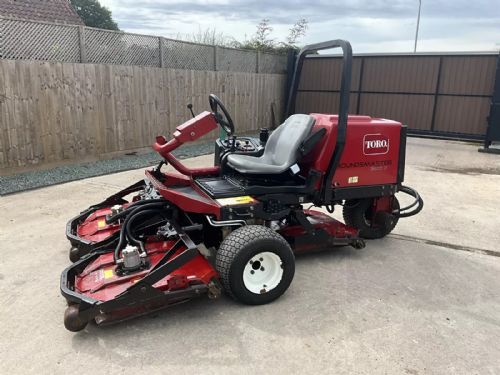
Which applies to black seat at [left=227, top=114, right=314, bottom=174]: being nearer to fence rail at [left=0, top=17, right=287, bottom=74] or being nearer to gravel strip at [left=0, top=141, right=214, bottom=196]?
gravel strip at [left=0, top=141, right=214, bottom=196]

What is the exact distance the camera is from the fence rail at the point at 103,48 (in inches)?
239

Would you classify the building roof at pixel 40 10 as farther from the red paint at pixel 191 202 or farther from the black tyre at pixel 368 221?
the black tyre at pixel 368 221

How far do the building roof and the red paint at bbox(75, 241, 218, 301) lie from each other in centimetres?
1045

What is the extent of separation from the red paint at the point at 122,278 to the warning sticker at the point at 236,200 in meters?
0.44

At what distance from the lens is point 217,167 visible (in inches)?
154

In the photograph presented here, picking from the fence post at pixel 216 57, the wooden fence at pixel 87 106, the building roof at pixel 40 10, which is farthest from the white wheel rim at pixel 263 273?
the building roof at pixel 40 10

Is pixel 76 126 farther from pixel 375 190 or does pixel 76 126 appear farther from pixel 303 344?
pixel 303 344

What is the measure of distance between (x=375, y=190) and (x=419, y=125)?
8649 mm

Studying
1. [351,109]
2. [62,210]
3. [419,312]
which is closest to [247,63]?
[351,109]

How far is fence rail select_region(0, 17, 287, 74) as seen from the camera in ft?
20.0

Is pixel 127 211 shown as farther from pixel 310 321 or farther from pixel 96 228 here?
pixel 310 321

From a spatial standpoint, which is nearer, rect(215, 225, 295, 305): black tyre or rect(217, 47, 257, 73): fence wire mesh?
rect(215, 225, 295, 305): black tyre

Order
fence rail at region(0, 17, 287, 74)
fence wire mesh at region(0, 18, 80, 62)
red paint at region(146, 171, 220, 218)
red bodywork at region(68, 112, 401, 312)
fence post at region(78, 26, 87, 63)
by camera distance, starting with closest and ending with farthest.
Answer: red bodywork at region(68, 112, 401, 312), red paint at region(146, 171, 220, 218), fence wire mesh at region(0, 18, 80, 62), fence rail at region(0, 17, 287, 74), fence post at region(78, 26, 87, 63)

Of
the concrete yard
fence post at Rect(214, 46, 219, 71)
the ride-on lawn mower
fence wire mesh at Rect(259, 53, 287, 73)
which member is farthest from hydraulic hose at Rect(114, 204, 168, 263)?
fence wire mesh at Rect(259, 53, 287, 73)
